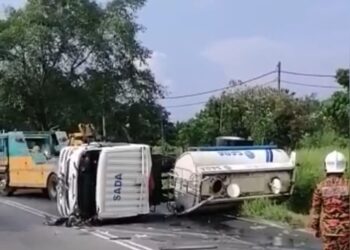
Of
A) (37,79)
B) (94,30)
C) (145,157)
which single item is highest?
(94,30)

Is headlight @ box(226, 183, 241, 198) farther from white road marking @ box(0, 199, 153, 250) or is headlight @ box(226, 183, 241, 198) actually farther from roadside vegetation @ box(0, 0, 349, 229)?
roadside vegetation @ box(0, 0, 349, 229)

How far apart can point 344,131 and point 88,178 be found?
8.60 metres

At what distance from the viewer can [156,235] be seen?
16.0 meters

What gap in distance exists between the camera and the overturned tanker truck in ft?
58.6

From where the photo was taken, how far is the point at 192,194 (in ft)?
60.6

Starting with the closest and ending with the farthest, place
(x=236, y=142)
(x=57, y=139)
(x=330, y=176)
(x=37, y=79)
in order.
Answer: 1. (x=330, y=176)
2. (x=236, y=142)
3. (x=57, y=139)
4. (x=37, y=79)

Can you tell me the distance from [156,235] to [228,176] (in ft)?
10.4

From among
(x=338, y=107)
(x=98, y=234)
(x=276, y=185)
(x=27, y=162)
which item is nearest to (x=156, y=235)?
(x=98, y=234)

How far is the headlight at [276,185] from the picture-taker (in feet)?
62.4

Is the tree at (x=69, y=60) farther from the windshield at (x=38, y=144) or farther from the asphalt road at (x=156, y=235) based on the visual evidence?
the asphalt road at (x=156, y=235)

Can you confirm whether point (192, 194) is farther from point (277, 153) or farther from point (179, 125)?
point (179, 125)

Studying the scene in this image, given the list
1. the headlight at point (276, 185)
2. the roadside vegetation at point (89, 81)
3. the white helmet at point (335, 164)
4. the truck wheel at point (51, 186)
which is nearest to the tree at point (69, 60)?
the roadside vegetation at point (89, 81)

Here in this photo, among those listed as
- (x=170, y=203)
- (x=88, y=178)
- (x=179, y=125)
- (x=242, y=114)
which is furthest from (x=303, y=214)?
(x=179, y=125)

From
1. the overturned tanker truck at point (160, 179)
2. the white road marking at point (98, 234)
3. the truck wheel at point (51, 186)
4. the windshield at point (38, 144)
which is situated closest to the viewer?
the white road marking at point (98, 234)
